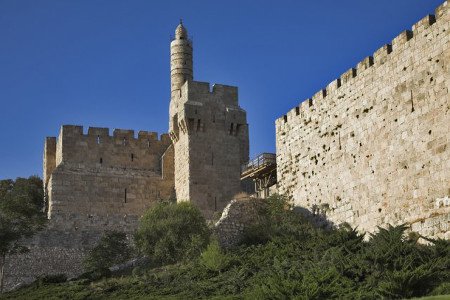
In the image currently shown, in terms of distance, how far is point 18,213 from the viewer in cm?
3247

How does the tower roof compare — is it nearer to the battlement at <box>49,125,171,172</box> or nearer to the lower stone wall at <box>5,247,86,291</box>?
the battlement at <box>49,125,171,172</box>

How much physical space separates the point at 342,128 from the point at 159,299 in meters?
7.64

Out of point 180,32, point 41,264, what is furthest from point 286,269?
point 180,32

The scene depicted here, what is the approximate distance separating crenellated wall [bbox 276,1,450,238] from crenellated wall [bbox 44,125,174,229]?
34.4 ft

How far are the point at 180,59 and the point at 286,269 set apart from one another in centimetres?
2196

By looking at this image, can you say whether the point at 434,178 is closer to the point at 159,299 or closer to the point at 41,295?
the point at 159,299

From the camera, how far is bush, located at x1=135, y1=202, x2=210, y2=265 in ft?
83.9

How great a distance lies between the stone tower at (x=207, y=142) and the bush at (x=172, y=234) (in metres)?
6.65

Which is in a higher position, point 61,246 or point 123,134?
point 123,134

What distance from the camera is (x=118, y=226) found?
3172 centimetres

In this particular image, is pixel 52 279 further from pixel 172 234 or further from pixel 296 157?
pixel 296 157

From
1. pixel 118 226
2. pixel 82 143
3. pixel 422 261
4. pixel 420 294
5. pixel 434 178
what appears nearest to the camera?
pixel 420 294

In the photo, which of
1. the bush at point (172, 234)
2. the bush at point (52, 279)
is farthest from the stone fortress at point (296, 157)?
the bush at point (52, 279)

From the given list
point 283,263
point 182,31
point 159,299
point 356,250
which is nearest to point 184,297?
point 159,299
